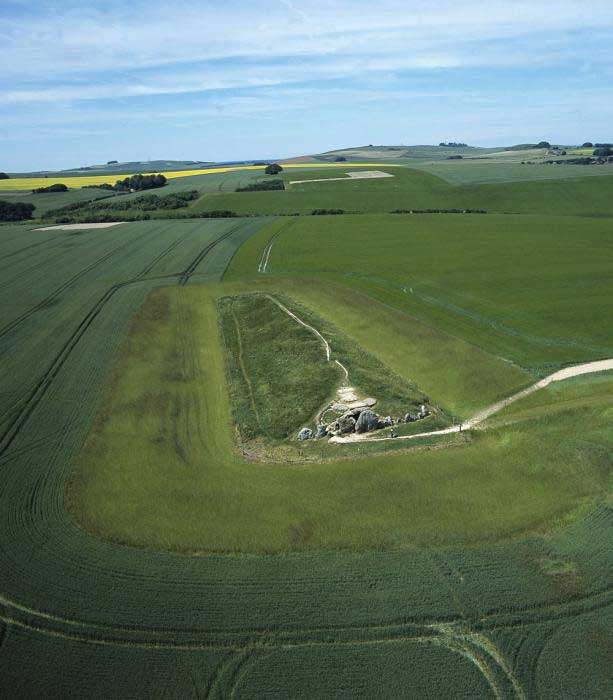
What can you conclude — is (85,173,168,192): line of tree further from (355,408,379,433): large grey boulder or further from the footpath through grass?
(355,408,379,433): large grey boulder

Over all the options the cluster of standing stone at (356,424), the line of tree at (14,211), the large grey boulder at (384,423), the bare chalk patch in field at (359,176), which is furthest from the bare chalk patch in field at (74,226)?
the large grey boulder at (384,423)

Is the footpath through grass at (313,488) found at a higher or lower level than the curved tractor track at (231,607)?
higher

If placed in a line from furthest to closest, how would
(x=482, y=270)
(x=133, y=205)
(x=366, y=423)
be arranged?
(x=133, y=205)
(x=482, y=270)
(x=366, y=423)

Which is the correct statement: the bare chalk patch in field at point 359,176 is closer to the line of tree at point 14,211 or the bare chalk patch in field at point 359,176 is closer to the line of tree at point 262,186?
the line of tree at point 262,186

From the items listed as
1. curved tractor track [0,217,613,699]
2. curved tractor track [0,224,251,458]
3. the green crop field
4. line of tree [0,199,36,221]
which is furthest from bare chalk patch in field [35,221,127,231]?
curved tractor track [0,217,613,699]

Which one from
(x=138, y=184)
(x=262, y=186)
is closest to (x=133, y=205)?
(x=262, y=186)

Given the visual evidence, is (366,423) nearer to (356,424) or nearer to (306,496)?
(356,424)

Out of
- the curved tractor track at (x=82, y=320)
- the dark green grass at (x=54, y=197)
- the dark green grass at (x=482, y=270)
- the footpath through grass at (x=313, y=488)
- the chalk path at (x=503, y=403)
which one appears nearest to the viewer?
the footpath through grass at (x=313, y=488)
